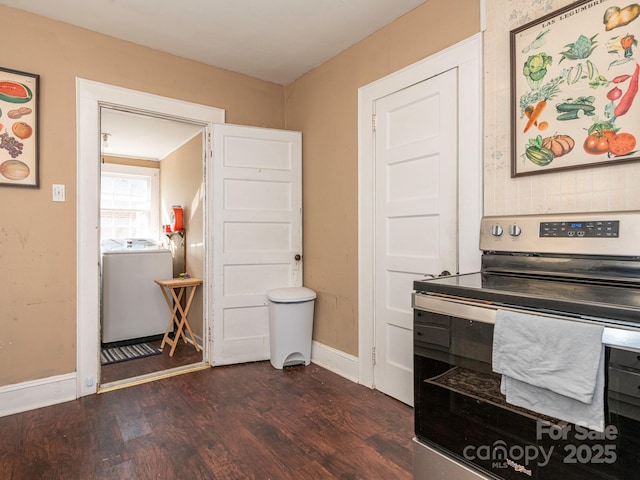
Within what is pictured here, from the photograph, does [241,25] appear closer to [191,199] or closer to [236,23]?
[236,23]

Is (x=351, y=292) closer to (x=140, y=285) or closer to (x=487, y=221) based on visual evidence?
(x=487, y=221)

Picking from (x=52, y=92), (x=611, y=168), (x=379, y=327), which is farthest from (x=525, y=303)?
(x=52, y=92)

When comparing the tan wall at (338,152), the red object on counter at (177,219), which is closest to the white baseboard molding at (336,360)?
the tan wall at (338,152)

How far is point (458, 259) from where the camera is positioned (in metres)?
2.09

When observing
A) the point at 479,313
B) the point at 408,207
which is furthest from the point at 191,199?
the point at 479,313

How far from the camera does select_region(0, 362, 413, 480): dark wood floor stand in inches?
67.8

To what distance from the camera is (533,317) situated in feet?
3.63

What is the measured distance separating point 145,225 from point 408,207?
449 centimetres

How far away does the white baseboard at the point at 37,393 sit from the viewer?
2264mm

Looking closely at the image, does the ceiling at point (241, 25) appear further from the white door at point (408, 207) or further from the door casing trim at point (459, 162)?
the white door at point (408, 207)

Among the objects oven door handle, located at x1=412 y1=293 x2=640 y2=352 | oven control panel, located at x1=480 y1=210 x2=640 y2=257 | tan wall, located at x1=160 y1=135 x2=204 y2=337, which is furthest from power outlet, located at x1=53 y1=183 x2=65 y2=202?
oven control panel, located at x1=480 y1=210 x2=640 y2=257

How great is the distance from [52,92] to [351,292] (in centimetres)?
248

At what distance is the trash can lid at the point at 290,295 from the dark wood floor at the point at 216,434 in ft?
2.04

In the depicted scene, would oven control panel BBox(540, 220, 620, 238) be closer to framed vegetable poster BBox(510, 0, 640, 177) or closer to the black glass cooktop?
the black glass cooktop
